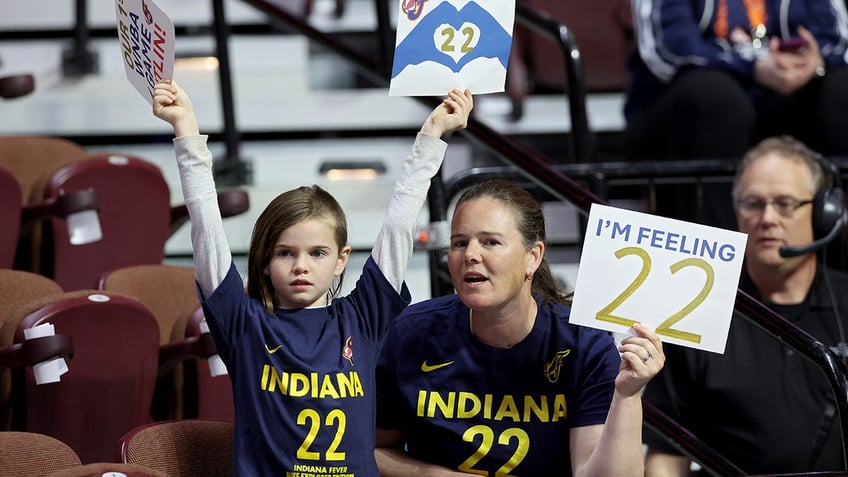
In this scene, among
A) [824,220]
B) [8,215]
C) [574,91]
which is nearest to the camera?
[8,215]

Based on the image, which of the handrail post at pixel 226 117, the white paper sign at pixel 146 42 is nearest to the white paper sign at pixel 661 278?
the white paper sign at pixel 146 42

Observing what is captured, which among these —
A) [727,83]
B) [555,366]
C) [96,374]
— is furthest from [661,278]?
[727,83]

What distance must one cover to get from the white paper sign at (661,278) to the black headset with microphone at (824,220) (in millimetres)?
924

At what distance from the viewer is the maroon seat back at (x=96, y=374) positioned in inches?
96.3

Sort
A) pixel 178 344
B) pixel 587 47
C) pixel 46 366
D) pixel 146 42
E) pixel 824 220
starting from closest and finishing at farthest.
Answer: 1. pixel 146 42
2. pixel 46 366
3. pixel 178 344
4. pixel 824 220
5. pixel 587 47

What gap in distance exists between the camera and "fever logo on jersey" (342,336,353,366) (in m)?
2.26

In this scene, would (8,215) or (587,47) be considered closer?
(8,215)

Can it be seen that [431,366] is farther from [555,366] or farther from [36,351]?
[36,351]

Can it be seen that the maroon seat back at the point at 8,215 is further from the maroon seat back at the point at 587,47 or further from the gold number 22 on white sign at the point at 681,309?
the maroon seat back at the point at 587,47

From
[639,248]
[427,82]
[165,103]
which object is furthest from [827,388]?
[165,103]

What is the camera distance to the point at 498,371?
7.73 feet

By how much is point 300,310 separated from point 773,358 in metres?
1.27

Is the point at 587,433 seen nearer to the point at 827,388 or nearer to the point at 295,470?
the point at 295,470

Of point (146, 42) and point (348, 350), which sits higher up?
point (146, 42)
